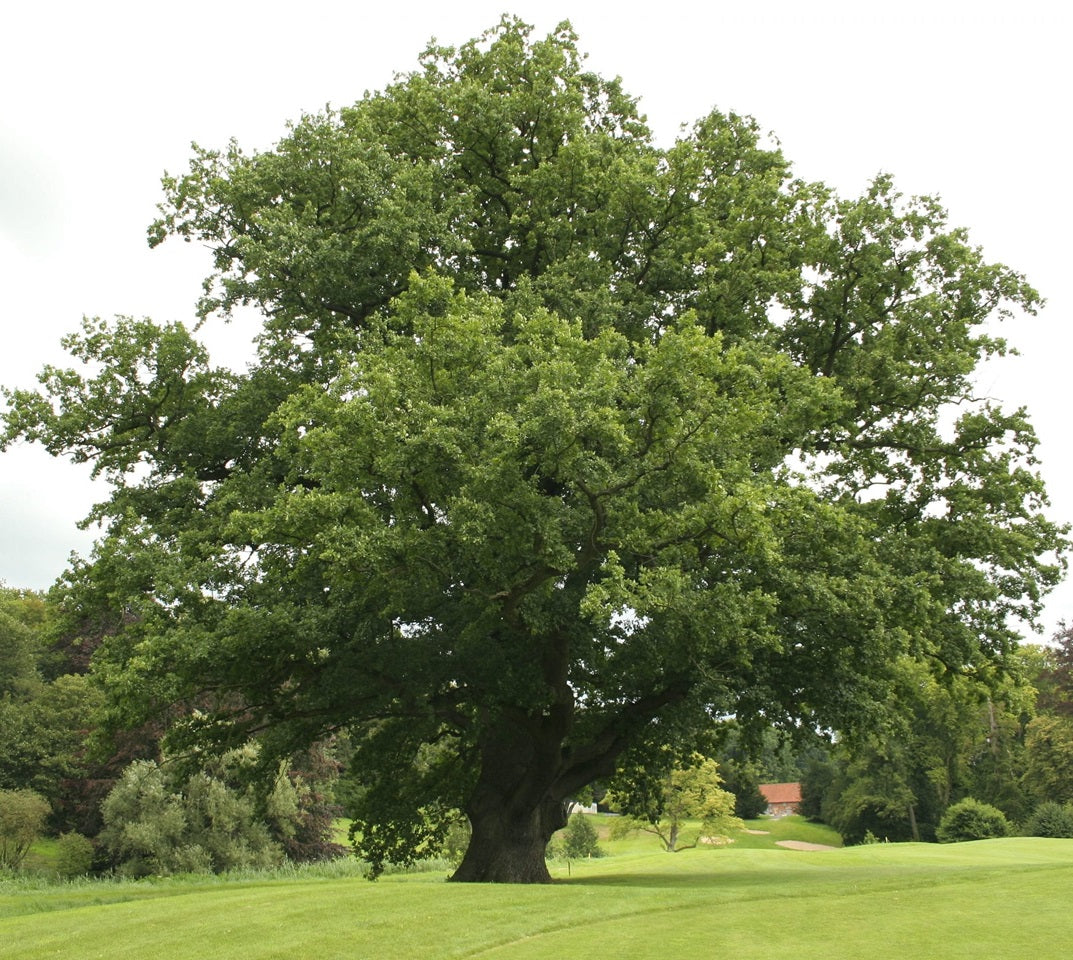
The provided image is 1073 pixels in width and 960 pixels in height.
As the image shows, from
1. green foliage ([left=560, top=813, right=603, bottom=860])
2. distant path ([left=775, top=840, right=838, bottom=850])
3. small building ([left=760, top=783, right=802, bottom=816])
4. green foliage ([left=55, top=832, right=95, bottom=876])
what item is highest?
green foliage ([left=55, top=832, right=95, bottom=876])

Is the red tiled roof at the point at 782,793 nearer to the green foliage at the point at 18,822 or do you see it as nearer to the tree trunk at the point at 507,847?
the green foliage at the point at 18,822

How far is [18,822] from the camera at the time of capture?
35812 mm

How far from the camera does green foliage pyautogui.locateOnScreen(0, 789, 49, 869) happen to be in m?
35.5

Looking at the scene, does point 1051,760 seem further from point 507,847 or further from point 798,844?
point 507,847

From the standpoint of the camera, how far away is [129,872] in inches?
1281

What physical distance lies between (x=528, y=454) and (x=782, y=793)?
9744 cm

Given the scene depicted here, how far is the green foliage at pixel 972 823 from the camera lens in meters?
49.8

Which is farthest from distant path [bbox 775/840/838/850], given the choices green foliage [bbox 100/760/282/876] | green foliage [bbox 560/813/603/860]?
green foliage [bbox 100/760/282/876]

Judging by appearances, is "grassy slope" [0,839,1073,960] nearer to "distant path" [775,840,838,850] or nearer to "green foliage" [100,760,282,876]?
"green foliage" [100,760,282,876]

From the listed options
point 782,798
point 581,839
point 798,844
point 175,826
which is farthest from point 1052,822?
point 782,798

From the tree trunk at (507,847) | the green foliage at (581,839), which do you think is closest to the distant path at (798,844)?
the green foliage at (581,839)

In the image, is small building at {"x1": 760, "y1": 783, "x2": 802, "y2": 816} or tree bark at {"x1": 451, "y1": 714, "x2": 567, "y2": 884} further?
small building at {"x1": 760, "y1": 783, "x2": 802, "y2": 816}

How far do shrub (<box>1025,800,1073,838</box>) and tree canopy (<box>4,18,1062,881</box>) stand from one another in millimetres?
33389

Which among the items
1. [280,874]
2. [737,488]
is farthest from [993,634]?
[280,874]
